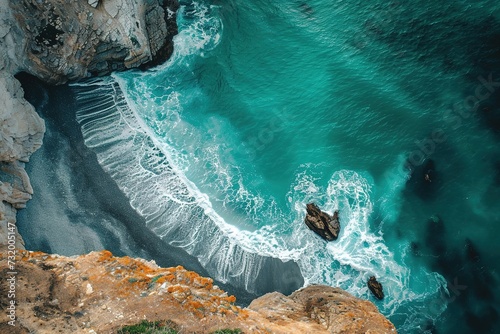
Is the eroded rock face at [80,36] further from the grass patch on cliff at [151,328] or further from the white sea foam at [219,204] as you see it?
the grass patch on cliff at [151,328]

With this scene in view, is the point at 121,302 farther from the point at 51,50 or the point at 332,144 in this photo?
the point at 51,50

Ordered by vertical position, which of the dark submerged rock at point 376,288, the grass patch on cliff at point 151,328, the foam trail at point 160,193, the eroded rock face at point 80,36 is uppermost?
the eroded rock face at point 80,36

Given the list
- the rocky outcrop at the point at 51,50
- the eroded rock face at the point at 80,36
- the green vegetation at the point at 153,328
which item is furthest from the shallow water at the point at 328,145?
the green vegetation at the point at 153,328

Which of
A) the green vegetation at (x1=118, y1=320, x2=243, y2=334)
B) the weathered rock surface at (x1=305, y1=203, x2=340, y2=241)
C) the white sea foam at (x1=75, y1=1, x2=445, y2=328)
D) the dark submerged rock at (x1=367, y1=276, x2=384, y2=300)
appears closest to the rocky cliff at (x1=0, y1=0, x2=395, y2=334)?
the green vegetation at (x1=118, y1=320, x2=243, y2=334)

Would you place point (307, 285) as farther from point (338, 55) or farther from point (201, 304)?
point (338, 55)

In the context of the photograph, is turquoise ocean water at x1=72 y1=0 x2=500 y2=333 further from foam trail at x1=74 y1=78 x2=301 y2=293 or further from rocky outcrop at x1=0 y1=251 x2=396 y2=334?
rocky outcrop at x1=0 y1=251 x2=396 y2=334

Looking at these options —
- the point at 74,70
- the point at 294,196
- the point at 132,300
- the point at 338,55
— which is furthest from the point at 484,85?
the point at 74,70
